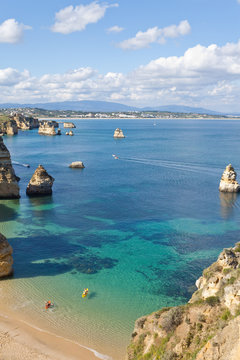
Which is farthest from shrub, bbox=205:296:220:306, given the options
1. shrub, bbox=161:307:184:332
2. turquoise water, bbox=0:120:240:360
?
turquoise water, bbox=0:120:240:360

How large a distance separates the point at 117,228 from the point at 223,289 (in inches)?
1200

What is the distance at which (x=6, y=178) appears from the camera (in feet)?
197

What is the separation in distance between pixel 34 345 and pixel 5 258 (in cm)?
1047

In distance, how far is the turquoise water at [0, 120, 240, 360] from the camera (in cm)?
2788

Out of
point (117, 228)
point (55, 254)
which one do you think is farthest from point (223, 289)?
point (117, 228)

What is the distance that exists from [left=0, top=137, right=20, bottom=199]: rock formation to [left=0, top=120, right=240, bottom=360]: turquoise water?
7.43 feet

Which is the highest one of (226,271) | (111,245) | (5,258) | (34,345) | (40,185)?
(226,271)

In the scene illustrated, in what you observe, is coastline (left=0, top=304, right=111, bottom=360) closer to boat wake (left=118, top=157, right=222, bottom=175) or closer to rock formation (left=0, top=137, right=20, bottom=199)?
rock formation (left=0, top=137, right=20, bottom=199)

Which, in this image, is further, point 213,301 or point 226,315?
point 213,301

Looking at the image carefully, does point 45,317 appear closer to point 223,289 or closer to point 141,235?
point 223,289

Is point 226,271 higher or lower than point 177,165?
higher

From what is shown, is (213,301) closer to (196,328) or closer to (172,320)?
(196,328)

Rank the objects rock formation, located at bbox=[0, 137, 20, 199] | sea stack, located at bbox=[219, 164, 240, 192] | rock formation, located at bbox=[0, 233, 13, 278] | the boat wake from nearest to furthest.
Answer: rock formation, located at bbox=[0, 233, 13, 278] < rock formation, located at bbox=[0, 137, 20, 199] < sea stack, located at bbox=[219, 164, 240, 192] < the boat wake

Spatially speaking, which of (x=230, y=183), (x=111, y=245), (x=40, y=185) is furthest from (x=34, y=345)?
(x=230, y=183)
